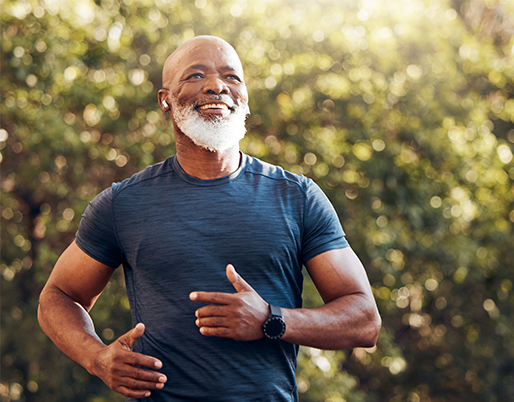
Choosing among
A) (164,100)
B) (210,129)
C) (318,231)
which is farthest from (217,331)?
(164,100)

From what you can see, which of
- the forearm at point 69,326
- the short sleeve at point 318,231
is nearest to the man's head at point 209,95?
the short sleeve at point 318,231

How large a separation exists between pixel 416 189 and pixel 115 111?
3544mm

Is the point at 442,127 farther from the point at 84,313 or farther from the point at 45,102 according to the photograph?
the point at 84,313

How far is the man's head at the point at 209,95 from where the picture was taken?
1.79m

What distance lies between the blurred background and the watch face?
→ 366cm

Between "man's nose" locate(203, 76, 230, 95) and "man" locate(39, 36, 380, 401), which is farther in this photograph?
"man's nose" locate(203, 76, 230, 95)

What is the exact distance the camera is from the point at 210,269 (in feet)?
5.35

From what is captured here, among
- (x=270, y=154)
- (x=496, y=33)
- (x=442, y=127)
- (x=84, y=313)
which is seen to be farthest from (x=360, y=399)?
(x=496, y=33)

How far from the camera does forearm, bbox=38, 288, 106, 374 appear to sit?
1.66m

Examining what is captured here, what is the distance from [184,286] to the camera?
1.63 meters

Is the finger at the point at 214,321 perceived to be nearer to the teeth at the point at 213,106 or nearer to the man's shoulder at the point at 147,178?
the man's shoulder at the point at 147,178

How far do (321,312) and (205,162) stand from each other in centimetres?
66

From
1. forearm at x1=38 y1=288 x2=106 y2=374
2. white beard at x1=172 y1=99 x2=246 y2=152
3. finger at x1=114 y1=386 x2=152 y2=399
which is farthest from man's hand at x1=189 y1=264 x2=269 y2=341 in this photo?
white beard at x1=172 y1=99 x2=246 y2=152

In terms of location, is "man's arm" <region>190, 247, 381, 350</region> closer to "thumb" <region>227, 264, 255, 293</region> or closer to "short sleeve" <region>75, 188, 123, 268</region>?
"thumb" <region>227, 264, 255, 293</region>
